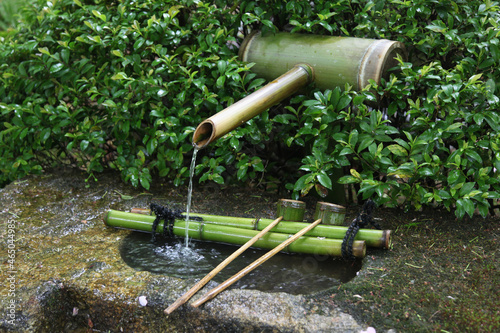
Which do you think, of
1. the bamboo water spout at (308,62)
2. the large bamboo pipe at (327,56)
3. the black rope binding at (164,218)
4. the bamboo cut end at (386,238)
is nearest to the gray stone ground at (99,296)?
the black rope binding at (164,218)

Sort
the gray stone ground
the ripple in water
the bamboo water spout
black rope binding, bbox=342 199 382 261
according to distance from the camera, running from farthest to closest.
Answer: the bamboo water spout → black rope binding, bbox=342 199 382 261 → the ripple in water → the gray stone ground

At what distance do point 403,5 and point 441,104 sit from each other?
0.85 metres

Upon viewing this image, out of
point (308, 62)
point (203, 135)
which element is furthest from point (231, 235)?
point (308, 62)

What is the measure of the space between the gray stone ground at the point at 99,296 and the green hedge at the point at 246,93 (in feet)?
2.19

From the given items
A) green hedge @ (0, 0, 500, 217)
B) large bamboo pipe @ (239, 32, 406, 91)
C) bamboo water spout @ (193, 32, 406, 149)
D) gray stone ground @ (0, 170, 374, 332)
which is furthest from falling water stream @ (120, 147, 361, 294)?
large bamboo pipe @ (239, 32, 406, 91)

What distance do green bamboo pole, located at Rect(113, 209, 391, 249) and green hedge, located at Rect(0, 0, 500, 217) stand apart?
0.32 metres

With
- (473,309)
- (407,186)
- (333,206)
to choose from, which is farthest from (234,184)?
(473,309)

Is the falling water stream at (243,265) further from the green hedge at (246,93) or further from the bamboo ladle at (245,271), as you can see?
the green hedge at (246,93)

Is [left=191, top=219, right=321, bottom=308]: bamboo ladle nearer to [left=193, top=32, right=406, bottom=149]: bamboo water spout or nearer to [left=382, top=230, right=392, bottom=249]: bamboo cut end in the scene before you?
[left=382, top=230, right=392, bottom=249]: bamboo cut end

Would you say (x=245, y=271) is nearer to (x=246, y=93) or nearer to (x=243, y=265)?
(x=243, y=265)

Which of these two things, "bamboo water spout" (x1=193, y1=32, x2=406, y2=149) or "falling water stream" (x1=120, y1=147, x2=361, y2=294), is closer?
"falling water stream" (x1=120, y1=147, x2=361, y2=294)

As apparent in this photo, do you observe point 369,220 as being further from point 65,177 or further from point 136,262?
point 65,177

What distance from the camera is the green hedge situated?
122 inches

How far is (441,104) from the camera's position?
3.09 meters
